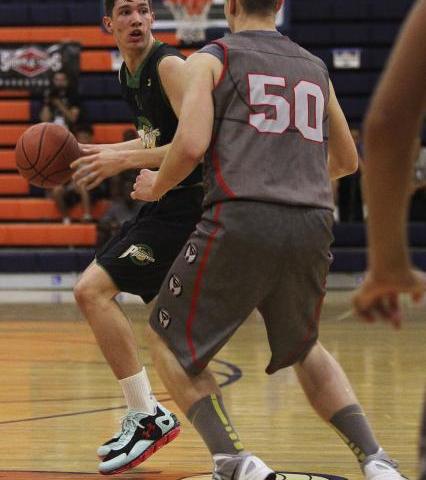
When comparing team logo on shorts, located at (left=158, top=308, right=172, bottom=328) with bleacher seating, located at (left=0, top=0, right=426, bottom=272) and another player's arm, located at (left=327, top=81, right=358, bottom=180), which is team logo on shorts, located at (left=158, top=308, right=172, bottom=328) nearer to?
another player's arm, located at (left=327, top=81, right=358, bottom=180)

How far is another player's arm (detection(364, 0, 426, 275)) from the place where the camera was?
162 centimetres

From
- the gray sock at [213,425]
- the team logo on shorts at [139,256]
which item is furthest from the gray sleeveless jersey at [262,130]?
the team logo on shorts at [139,256]

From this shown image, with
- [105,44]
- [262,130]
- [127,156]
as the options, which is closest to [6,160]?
[105,44]

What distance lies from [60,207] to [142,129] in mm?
8291

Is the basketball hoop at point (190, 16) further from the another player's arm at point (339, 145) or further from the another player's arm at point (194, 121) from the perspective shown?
the another player's arm at point (194, 121)

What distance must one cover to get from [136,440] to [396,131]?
2.58m

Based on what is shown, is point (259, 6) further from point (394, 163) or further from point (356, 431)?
point (394, 163)

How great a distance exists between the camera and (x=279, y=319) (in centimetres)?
323

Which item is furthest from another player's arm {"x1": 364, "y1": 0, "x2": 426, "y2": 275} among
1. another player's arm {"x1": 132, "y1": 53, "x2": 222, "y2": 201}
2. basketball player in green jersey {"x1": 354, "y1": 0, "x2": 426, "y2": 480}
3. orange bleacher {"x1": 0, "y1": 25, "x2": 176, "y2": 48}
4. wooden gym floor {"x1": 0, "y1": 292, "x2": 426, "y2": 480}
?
orange bleacher {"x1": 0, "y1": 25, "x2": 176, "y2": 48}

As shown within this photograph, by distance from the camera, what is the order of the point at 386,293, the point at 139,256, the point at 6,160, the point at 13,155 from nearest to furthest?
the point at 386,293 → the point at 139,256 → the point at 13,155 → the point at 6,160

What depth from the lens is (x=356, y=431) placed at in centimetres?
337

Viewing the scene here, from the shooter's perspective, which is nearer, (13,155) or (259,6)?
(259,6)

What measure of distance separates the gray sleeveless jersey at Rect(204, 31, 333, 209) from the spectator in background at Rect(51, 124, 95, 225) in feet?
29.7

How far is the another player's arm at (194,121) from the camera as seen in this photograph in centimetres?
308
